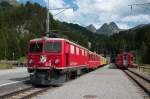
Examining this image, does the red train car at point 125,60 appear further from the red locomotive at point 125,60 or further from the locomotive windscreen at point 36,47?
the locomotive windscreen at point 36,47

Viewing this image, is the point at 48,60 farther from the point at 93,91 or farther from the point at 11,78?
Result: the point at 11,78

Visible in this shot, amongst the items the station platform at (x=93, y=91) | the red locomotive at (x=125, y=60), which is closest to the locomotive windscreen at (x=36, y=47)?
the station platform at (x=93, y=91)

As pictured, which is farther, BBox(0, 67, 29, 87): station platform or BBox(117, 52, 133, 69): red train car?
BBox(117, 52, 133, 69): red train car

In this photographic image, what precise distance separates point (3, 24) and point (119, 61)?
414ft

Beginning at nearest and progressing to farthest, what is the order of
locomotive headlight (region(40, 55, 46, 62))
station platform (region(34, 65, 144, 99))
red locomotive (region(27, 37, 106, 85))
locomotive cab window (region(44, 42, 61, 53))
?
station platform (region(34, 65, 144, 99)) → red locomotive (region(27, 37, 106, 85)) → locomotive headlight (region(40, 55, 46, 62)) → locomotive cab window (region(44, 42, 61, 53))

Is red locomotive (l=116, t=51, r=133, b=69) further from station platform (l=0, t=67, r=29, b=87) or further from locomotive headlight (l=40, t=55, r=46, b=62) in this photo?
locomotive headlight (l=40, t=55, r=46, b=62)

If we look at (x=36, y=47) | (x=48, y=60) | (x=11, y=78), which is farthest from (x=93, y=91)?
(x=11, y=78)

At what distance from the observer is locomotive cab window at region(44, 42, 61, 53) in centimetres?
2500

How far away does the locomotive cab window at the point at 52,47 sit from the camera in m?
25.0

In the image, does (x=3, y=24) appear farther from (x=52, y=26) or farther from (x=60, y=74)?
(x=60, y=74)

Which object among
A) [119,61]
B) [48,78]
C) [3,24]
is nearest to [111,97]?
[48,78]

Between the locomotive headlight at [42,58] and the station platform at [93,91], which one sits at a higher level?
the locomotive headlight at [42,58]

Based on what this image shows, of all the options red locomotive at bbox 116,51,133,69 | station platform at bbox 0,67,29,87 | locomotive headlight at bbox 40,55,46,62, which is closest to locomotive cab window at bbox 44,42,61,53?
locomotive headlight at bbox 40,55,46,62

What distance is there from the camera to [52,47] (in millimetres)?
25125
